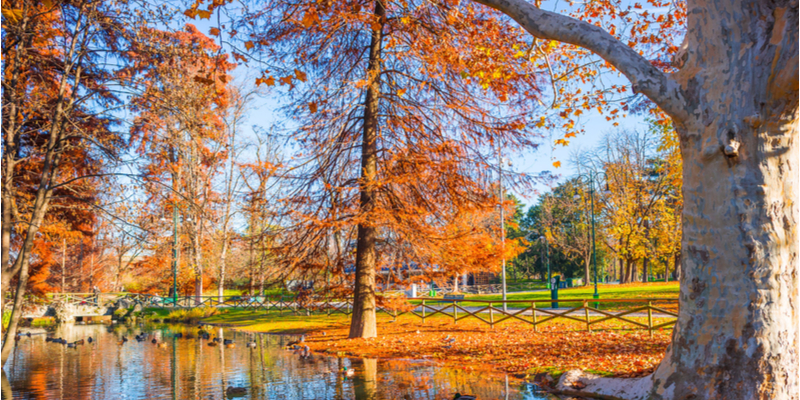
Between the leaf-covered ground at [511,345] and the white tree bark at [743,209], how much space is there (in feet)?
8.89

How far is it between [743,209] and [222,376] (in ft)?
31.4

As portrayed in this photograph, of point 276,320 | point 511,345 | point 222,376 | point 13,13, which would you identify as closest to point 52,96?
point 13,13

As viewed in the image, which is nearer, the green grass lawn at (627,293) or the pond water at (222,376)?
the pond water at (222,376)

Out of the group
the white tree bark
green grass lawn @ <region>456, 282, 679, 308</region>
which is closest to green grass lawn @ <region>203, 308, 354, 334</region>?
green grass lawn @ <region>456, 282, 679, 308</region>

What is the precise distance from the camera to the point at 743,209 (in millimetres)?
5770

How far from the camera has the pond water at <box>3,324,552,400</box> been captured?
905 centimetres

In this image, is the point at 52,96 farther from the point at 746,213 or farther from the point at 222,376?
the point at 746,213

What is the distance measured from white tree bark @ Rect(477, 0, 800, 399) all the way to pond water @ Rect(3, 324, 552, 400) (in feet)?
10.5

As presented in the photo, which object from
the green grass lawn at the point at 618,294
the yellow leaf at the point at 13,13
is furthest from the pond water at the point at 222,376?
the green grass lawn at the point at 618,294

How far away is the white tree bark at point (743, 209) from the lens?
5.73 metres

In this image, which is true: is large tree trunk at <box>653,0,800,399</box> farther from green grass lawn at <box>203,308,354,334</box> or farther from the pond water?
green grass lawn at <box>203,308,354,334</box>

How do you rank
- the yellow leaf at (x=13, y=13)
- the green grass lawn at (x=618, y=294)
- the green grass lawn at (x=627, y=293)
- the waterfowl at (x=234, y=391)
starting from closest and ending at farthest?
the yellow leaf at (x=13, y=13) → the waterfowl at (x=234, y=391) → the green grass lawn at (x=618, y=294) → the green grass lawn at (x=627, y=293)

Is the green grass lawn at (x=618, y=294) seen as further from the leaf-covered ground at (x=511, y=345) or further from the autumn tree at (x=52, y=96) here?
the autumn tree at (x=52, y=96)

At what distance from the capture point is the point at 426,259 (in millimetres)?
15578
